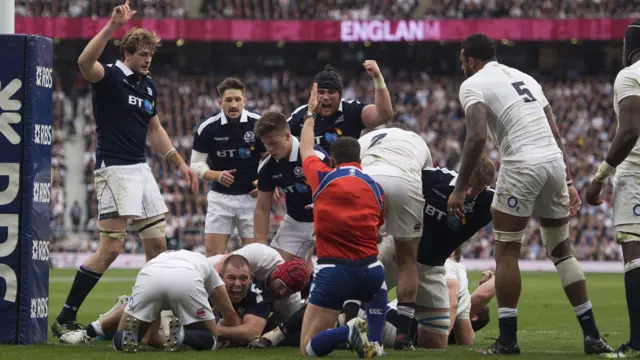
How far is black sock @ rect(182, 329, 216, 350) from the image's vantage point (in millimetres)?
8500

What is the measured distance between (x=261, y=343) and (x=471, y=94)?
276cm

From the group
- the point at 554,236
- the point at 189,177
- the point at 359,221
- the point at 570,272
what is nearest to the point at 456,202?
the point at 359,221

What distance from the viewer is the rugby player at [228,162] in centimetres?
1196

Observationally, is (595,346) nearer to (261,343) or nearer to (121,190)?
(261,343)

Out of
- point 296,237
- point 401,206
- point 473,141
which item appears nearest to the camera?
point 473,141

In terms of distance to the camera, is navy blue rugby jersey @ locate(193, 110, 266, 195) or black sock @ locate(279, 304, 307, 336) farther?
navy blue rugby jersey @ locate(193, 110, 266, 195)

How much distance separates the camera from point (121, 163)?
389 inches

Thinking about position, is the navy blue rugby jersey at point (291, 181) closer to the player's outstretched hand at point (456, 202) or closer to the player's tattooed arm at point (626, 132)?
the player's outstretched hand at point (456, 202)

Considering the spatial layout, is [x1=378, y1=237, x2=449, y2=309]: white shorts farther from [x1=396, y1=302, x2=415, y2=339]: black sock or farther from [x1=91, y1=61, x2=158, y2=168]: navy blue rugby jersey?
[x1=91, y1=61, x2=158, y2=168]: navy blue rugby jersey

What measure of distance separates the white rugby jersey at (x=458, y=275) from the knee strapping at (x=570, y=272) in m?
1.83

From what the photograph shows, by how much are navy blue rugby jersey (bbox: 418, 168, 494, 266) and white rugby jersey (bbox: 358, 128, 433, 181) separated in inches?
7.8

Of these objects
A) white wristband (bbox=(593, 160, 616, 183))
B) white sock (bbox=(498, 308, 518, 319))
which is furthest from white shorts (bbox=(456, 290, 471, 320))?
white wristband (bbox=(593, 160, 616, 183))

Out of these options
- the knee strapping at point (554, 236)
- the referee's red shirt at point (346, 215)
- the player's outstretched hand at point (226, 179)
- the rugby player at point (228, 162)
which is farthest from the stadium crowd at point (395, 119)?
the referee's red shirt at point (346, 215)

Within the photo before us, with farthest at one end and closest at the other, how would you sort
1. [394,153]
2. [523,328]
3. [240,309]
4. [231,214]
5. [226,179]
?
1. [523,328]
2. [231,214]
3. [226,179]
4. [394,153]
5. [240,309]
